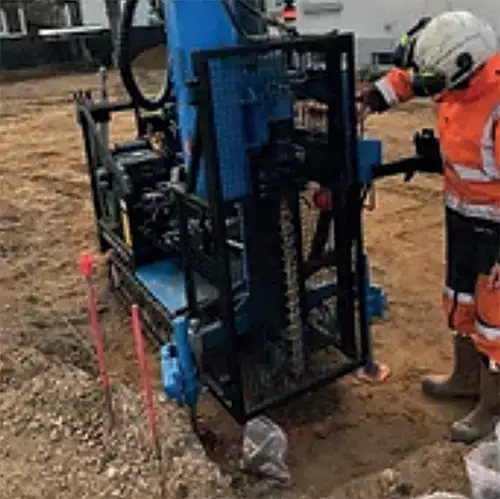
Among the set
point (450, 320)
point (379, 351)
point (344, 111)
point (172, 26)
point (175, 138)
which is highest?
point (172, 26)

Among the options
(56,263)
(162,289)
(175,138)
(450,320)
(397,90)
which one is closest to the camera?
(397,90)

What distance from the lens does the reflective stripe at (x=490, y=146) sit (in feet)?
8.61

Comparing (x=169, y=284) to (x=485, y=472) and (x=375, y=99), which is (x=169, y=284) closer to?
(x=375, y=99)

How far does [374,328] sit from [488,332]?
45.3 inches

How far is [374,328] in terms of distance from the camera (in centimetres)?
401

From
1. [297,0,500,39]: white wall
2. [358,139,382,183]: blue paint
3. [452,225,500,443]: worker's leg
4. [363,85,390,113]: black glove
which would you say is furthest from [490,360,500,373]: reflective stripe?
[297,0,500,39]: white wall

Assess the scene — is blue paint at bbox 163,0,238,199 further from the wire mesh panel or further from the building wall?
the building wall

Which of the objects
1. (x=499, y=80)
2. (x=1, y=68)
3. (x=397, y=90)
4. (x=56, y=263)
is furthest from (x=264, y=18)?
(x=1, y=68)

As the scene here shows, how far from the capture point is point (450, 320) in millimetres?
3082

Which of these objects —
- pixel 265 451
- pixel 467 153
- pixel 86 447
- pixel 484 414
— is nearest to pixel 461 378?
pixel 484 414

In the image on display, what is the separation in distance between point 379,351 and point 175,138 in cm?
147

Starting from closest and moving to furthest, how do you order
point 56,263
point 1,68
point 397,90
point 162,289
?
point 397,90, point 162,289, point 56,263, point 1,68

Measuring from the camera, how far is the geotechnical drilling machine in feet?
8.39

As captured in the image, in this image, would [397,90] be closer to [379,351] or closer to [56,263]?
[379,351]
